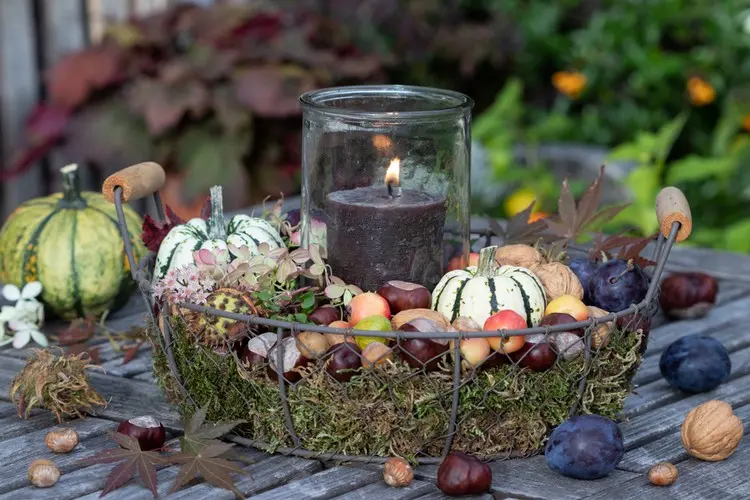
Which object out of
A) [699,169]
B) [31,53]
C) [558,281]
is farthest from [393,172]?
[31,53]

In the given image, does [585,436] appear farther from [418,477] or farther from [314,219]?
[314,219]

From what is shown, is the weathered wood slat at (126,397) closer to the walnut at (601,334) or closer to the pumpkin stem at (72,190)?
the pumpkin stem at (72,190)

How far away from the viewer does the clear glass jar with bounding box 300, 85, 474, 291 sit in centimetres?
200

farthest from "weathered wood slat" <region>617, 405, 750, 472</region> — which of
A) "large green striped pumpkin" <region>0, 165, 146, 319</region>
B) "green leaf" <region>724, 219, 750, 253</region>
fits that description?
"green leaf" <region>724, 219, 750, 253</region>

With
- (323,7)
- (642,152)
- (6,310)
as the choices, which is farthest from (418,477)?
(323,7)

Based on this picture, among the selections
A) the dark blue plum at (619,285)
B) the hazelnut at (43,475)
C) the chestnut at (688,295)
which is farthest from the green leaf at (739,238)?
the hazelnut at (43,475)

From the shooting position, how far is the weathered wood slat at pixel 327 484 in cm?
172

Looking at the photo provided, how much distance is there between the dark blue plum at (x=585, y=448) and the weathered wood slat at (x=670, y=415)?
165 mm

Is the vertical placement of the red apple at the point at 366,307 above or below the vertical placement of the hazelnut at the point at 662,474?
above

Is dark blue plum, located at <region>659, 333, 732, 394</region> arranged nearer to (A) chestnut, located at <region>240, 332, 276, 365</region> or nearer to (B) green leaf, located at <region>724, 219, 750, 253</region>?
(A) chestnut, located at <region>240, 332, 276, 365</region>

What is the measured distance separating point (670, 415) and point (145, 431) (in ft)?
3.11

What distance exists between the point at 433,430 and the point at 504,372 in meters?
0.15

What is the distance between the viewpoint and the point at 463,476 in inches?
67.1

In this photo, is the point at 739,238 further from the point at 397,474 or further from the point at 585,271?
the point at 397,474
